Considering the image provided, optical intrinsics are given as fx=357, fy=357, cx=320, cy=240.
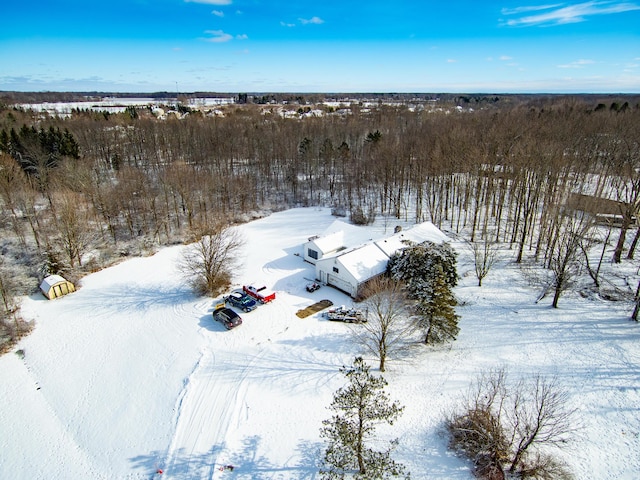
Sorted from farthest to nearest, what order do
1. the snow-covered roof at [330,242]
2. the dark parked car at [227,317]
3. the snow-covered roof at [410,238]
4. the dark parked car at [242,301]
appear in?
1. the snow-covered roof at [330,242]
2. the snow-covered roof at [410,238]
3. the dark parked car at [242,301]
4. the dark parked car at [227,317]

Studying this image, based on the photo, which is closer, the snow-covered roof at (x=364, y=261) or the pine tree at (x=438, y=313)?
the pine tree at (x=438, y=313)

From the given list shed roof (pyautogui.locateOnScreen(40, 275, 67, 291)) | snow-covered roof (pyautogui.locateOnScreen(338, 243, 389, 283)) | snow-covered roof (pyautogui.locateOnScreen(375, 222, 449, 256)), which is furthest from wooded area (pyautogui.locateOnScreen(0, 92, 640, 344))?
snow-covered roof (pyautogui.locateOnScreen(338, 243, 389, 283))

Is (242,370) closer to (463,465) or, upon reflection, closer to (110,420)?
(110,420)

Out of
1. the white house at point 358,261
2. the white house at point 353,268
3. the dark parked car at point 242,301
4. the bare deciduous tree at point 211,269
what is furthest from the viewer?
the bare deciduous tree at point 211,269

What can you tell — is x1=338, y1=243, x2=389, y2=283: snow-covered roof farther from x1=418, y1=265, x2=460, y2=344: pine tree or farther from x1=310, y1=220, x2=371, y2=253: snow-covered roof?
x1=418, y1=265, x2=460, y2=344: pine tree

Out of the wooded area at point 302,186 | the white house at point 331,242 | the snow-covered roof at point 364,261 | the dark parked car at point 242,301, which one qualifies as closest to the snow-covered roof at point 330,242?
the white house at point 331,242

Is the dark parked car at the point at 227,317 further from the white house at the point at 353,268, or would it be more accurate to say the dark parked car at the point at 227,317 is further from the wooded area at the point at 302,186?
the wooded area at the point at 302,186

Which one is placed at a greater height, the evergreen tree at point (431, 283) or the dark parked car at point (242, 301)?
the evergreen tree at point (431, 283)

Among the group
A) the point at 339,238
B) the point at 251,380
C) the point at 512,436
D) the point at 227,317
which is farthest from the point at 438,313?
the point at 339,238
